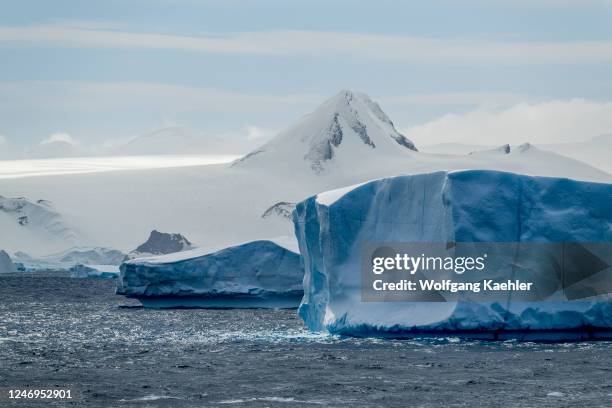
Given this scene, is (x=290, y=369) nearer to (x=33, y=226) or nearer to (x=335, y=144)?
(x=33, y=226)

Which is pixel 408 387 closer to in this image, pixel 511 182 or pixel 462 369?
pixel 462 369

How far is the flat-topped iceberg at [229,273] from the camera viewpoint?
110 feet

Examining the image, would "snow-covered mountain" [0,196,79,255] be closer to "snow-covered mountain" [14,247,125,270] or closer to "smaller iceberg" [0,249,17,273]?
"snow-covered mountain" [14,247,125,270]

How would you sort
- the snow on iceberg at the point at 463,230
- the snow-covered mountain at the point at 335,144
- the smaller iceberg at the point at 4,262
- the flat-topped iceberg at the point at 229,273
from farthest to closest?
the snow-covered mountain at the point at 335,144
the smaller iceberg at the point at 4,262
the flat-topped iceberg at the point at 229,273
the snow on iceberg at the point at 463,230

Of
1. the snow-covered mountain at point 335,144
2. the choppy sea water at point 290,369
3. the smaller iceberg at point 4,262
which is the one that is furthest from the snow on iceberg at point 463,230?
the snow-covered mountain at point 335,144

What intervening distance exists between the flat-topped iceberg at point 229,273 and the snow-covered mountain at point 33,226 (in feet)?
300

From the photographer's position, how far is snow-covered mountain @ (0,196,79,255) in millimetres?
125875

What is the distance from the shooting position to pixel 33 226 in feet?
422

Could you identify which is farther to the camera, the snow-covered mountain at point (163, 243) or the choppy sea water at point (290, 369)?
the snow-covered mountain at point (163, 243)

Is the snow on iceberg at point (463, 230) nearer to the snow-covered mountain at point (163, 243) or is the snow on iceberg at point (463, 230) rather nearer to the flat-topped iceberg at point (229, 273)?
the flat-topped iceberg at point (229, 273)

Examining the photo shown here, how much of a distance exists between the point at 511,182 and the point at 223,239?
355 feet

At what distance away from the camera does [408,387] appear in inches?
634

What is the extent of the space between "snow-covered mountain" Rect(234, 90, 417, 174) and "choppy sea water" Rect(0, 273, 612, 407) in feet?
439

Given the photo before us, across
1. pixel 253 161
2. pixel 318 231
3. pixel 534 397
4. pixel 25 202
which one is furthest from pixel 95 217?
pixel 534 397
